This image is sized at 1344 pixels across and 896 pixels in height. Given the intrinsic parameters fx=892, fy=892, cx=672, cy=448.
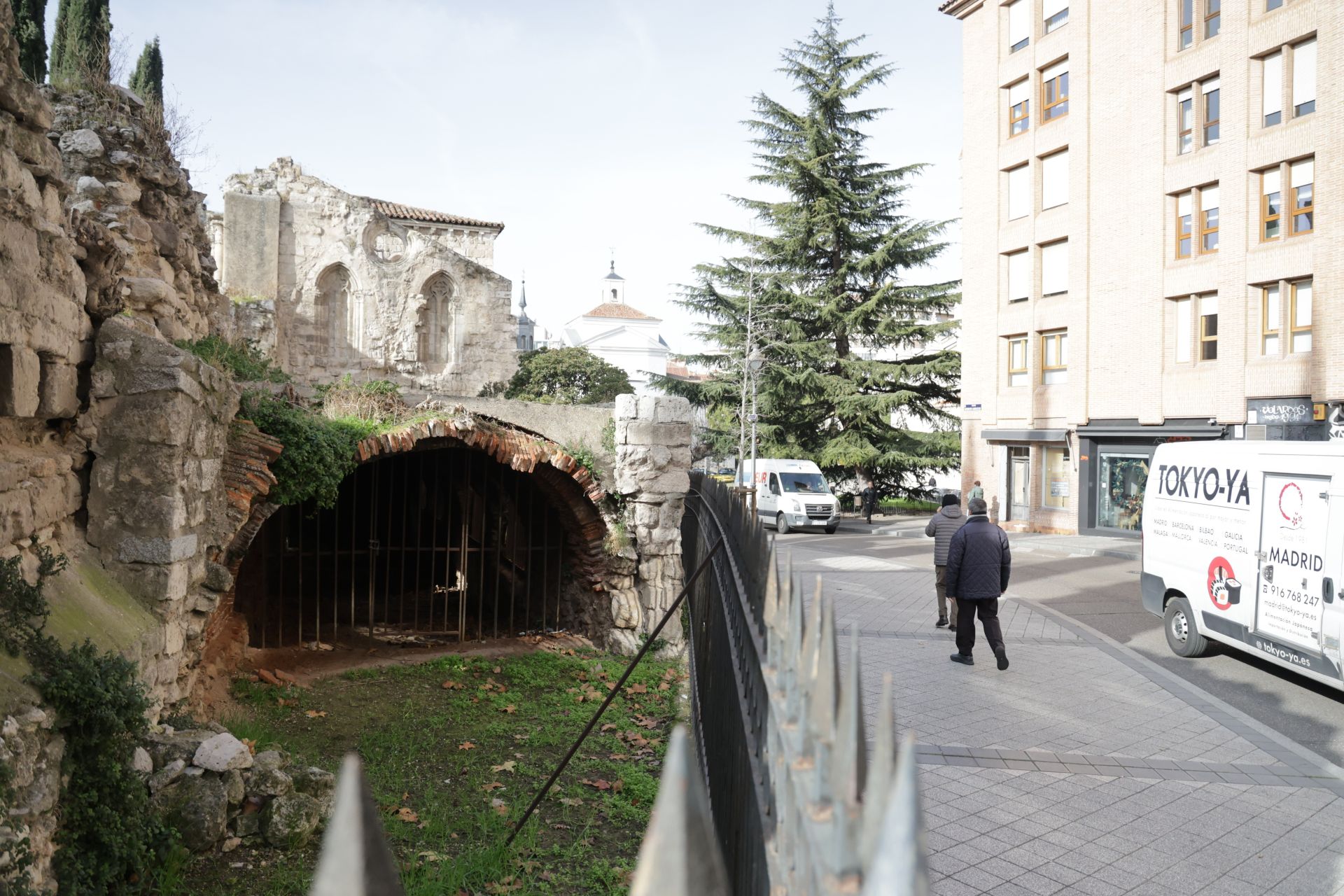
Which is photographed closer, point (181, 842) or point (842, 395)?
point (181, 842)

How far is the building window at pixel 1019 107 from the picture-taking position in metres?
26.0

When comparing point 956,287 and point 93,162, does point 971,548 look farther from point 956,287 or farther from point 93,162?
point 956,287

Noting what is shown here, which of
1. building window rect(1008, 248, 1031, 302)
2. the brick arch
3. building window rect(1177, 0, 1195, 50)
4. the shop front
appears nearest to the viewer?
the brick arch

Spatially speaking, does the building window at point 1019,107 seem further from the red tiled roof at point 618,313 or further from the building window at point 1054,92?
the red tiled roof at point 618,313

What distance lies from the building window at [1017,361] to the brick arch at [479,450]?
1878cm

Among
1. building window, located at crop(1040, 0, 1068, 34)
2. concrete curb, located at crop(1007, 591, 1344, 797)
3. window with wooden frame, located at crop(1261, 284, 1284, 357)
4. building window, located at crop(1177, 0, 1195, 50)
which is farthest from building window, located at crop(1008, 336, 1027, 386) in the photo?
concrete curb, located at crop(1007, 591, 1344, 797)

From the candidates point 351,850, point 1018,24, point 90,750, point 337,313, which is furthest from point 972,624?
point 1018,24

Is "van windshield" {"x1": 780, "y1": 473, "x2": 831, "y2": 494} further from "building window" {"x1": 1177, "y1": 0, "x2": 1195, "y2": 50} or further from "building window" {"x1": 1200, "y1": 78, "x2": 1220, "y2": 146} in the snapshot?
"building window" {"x1": 1177, "y1": 0, "x2": 1195, "y2": 50}

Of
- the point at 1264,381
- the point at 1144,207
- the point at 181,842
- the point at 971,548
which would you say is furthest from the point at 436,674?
the point at 1144,207

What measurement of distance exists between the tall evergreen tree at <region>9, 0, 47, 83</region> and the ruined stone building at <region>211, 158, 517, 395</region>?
345 inches

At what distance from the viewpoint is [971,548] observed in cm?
843

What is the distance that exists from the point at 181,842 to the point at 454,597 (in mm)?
10066

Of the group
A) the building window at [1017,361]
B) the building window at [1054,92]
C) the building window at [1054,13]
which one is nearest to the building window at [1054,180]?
the building window at [1054,92]

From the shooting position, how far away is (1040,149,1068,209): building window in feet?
81.4
